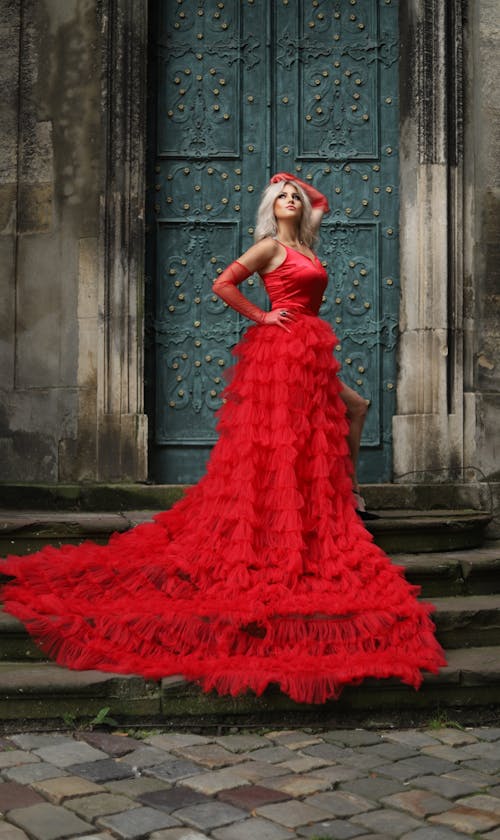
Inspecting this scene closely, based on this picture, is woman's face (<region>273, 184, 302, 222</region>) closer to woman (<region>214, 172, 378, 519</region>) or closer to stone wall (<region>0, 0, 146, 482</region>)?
woman (<region>214, 172, 378, 519</region>)

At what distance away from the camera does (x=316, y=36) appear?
25.1 feet

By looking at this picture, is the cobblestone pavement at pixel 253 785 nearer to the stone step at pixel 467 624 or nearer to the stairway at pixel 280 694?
the stairway at pixel 280 694

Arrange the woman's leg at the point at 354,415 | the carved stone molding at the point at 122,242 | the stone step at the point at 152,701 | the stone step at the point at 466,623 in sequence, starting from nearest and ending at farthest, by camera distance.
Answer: the stone step at the point at 152,701
the stone step at the point at 466,623
the woman's leg at the point at 354,415
the carved stone molding at the point at 122,242

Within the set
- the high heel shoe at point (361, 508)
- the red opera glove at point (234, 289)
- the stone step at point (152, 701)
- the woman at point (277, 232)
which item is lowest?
the stone step at point (152, 701)

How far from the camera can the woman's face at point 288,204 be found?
538cm

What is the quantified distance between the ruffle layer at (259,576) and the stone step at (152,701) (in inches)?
2.7

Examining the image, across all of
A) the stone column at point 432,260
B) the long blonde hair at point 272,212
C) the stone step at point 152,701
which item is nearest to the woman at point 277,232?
the long blonde hair at point 272,212

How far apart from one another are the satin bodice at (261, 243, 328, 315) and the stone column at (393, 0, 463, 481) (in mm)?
1996

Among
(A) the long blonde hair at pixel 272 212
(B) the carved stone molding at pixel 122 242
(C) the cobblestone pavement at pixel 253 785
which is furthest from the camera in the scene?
(B) the carved stone molding at pixel 122 242

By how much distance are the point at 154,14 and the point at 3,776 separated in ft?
18.8

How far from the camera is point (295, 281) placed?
17.5ft

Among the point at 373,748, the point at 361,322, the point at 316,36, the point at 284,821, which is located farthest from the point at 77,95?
the point at 284,821

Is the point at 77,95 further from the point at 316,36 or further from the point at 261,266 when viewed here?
the point at 261,266

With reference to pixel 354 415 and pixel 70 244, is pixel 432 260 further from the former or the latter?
pixel 70 244
